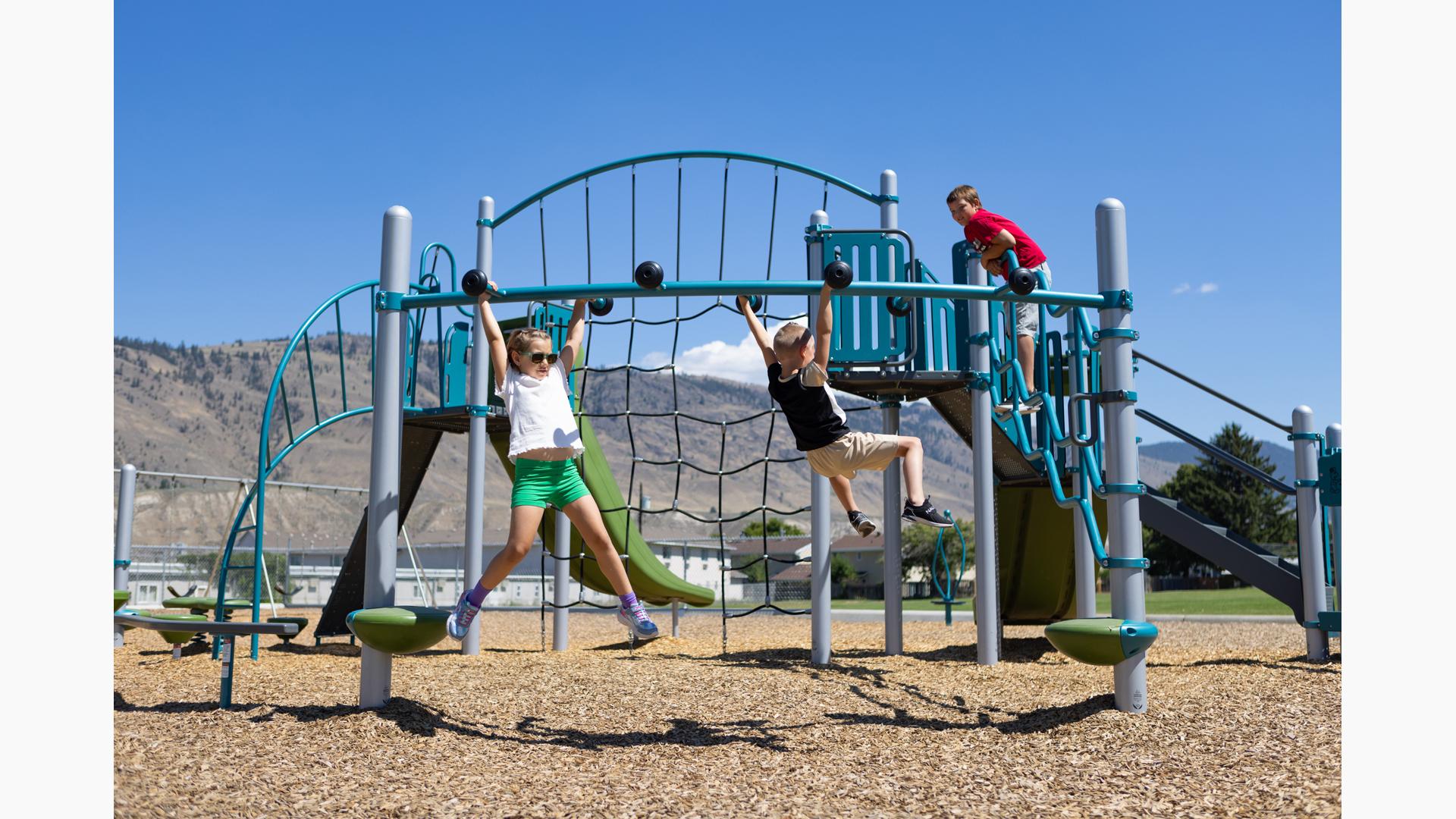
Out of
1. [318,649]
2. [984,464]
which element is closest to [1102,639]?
[984,464]

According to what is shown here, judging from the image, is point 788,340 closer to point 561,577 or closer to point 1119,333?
point 1119,333

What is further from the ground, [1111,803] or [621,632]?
[1111,803]

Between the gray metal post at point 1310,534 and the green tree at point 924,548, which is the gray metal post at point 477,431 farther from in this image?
the green tree at point 924,548

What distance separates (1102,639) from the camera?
548 centimetres

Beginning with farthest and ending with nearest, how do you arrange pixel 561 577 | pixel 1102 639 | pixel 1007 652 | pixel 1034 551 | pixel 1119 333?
pixel 561 577 < pixel 1034 551 < pixel 1007 652 < pixel 1119 333 < pixel 1102 639

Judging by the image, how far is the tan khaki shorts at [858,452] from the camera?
18.9 ft

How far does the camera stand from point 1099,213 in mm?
6223

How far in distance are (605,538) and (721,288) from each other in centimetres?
139

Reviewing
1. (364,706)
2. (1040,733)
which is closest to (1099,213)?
(1040,733)

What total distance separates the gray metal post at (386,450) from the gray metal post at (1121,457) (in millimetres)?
3781

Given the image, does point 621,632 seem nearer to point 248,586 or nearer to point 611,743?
point 611,743

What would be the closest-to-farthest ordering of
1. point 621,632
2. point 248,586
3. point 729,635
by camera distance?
point 729,635 → point 621,632 → point 248,586

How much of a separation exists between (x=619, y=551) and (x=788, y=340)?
4940 millimetres

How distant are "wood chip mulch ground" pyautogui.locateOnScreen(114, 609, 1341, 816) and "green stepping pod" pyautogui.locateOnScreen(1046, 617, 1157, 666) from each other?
1.10 ft
